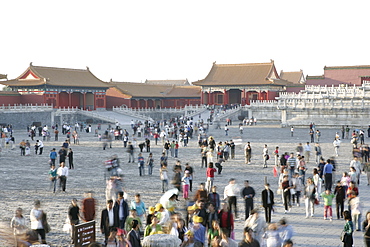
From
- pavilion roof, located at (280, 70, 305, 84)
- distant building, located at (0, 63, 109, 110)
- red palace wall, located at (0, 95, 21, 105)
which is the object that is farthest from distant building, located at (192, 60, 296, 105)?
red palace wall, located at (0, 95, 21, 105)

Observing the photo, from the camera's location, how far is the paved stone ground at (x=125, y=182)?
480 inches

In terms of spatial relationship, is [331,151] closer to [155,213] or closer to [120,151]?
[120,151]

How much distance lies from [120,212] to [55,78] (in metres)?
57.0

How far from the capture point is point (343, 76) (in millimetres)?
70250

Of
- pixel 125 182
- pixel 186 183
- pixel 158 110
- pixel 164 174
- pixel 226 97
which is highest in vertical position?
pixel 226 97

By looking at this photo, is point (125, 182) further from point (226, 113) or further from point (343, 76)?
point (343, 76)

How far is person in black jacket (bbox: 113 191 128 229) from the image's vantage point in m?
10.5

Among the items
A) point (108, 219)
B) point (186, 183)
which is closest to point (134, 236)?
point (108, 219)

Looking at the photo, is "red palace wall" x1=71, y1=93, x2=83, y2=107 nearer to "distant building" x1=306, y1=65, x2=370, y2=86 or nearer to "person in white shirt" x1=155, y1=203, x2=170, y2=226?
"distant building" x1=306, y1=65, x2=370, y2=86

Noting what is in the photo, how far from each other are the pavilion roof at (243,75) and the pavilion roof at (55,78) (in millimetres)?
15951

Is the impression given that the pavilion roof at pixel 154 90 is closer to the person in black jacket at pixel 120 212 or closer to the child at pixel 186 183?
the child at pixel 186 183

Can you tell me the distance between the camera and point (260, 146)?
109 feet

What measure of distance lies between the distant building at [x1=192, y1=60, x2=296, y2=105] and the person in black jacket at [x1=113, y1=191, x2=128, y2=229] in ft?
207

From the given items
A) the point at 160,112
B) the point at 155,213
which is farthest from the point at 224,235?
the point at 160,112
